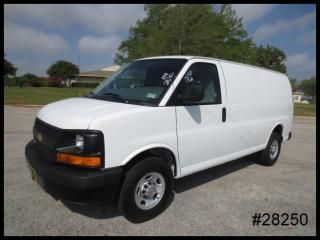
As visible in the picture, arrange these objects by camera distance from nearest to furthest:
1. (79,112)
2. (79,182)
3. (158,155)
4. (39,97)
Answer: (79,182) → (79,112) → (158,155) → (39,97)

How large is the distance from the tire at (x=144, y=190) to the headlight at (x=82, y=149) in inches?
18.0

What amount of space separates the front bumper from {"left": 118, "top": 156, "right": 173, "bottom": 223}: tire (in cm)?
14

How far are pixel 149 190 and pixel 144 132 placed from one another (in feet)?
2.48

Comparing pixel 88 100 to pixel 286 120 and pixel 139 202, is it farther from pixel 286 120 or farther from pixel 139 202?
pixel 286 120

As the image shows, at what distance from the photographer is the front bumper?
262 centimetres

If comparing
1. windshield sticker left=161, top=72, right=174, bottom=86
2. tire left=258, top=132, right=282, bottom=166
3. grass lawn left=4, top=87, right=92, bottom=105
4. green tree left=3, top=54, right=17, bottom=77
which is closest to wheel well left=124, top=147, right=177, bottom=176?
windshield sticker left=161, top=72, right=174, bottom=86

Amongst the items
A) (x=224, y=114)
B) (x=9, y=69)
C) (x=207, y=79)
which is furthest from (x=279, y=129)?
(x=9, y=69)

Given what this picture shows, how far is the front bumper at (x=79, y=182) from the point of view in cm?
262

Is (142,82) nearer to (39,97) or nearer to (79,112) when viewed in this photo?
(79,112)

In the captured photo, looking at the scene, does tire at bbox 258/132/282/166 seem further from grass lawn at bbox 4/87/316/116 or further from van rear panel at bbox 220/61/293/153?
grass lawn at bbox 4/87/316/116

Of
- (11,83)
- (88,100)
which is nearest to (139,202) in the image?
(88,100)

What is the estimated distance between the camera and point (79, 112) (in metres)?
2.89

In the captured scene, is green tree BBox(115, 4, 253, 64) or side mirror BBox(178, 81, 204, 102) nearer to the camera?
side mirror BBox(178, 81, 204, 102)

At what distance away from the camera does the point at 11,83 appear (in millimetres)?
46188
